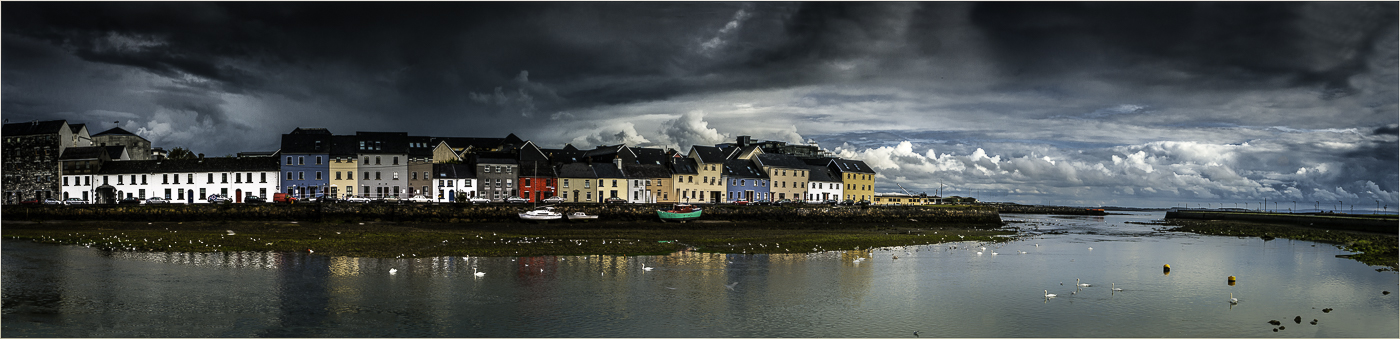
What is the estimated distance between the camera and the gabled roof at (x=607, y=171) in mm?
88062

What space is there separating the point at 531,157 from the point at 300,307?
7306 cm

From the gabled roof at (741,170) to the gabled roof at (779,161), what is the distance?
121 cm

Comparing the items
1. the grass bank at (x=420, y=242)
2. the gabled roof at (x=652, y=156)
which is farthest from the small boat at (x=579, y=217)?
the gabled roof at (x=652, y=156)

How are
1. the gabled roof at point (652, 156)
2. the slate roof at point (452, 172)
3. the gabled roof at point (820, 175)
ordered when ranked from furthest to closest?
the gabled roof at point (820, 175)
the gabled roof at point (652, 156)
the slate roof at point (452, 172)

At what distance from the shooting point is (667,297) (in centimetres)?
1941

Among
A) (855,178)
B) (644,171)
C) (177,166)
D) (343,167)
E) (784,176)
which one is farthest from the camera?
(855,178)

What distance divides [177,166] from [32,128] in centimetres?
1485

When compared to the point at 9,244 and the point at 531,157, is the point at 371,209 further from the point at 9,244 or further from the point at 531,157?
the point at 531,157

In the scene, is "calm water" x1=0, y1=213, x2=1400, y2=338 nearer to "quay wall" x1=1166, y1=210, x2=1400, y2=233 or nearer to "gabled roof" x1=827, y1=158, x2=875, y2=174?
"quay wall" x1=1166, y1=210, x2=1400, y2=233

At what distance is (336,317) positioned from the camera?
54.4 feet

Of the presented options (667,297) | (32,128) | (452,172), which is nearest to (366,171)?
(452,172)

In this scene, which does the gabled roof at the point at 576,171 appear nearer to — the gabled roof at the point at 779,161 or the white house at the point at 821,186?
the gabled roof at the point at 779,161

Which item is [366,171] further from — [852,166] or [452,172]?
[852,166]

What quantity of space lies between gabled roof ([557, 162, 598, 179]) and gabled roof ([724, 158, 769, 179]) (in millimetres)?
19205
